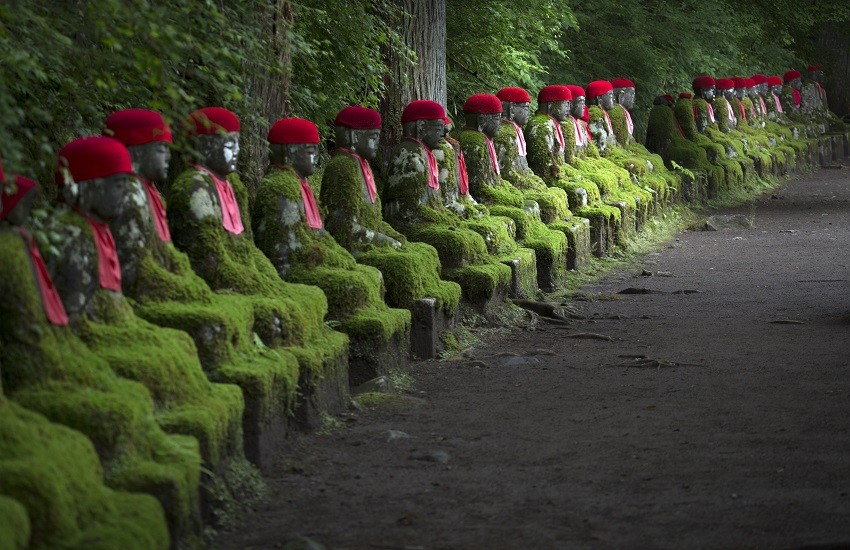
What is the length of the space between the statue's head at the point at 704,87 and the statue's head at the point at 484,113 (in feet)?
36.1

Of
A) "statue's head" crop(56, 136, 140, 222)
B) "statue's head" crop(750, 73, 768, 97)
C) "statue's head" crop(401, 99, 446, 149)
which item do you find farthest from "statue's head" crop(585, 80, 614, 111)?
"statue's head" crop(56, 136, 140, 222)

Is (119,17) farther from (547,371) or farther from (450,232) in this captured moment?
(450,232)

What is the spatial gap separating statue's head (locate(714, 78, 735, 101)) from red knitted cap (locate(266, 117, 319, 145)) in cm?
1681

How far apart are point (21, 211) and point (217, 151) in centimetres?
239

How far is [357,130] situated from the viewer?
9.85 m

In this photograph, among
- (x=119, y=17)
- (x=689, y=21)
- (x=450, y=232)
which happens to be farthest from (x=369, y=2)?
(x=689, y=21)

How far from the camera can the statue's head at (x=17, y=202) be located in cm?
532

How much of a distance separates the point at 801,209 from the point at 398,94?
10.4 metres

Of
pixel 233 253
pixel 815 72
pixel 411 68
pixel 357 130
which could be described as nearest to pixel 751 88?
pixel 815 72

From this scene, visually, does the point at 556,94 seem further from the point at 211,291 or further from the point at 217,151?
the point at 211,291

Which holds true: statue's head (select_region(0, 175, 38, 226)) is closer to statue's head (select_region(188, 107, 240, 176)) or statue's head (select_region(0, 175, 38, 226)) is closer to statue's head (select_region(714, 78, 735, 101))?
statue's head (select_region(188, 107, 240, 176))

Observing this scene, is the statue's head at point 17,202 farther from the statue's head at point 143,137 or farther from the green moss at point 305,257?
the green moss at point 305,257

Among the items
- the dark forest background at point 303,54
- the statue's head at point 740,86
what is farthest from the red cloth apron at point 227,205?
the statue's head at point 740,86

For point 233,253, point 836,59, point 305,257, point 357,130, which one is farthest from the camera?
point 836,59
